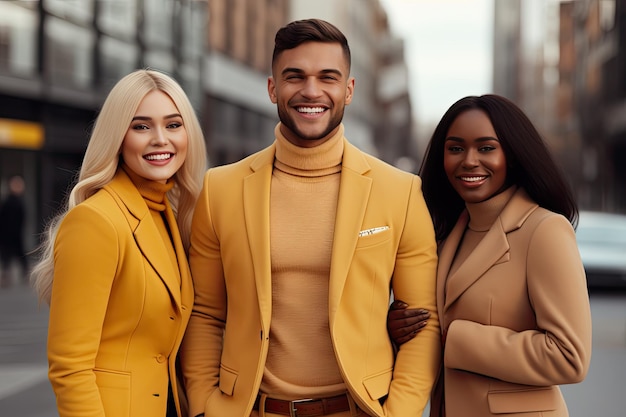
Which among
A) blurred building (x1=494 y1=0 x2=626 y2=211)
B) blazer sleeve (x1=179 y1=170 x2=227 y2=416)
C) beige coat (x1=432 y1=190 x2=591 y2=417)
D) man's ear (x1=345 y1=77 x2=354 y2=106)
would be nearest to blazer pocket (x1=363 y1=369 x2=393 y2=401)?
beige coat (x1=432 y1=190 x2=591 y2=417)

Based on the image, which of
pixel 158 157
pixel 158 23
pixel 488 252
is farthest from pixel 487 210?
pixel 158 23

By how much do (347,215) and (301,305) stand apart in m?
0.41

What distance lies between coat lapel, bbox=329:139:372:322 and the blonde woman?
2.27 ft

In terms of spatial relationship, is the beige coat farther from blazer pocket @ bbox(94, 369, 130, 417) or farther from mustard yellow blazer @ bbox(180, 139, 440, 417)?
blazer pocket @ bbox(94, 369, 130, 417)

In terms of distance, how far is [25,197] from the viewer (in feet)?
60.2

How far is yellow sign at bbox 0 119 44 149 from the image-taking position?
1727 centimetres

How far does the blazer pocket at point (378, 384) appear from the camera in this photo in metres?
3.06

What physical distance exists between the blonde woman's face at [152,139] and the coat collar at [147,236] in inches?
3.6

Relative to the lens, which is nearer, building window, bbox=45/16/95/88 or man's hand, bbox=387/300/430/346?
man's hand, bbox=387/300/430/346

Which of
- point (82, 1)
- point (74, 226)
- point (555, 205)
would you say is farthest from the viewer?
point (82, 1)

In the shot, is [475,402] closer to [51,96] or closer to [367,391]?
[367,391]

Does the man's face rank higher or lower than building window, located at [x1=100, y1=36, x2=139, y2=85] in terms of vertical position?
lower

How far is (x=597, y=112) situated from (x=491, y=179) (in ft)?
152

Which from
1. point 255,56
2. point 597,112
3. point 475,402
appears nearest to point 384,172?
point 475,402
